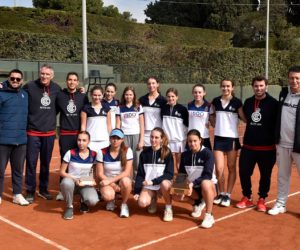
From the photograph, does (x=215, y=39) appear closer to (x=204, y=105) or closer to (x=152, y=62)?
(x=152, y=62)

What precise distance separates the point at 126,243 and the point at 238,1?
54.4 metres

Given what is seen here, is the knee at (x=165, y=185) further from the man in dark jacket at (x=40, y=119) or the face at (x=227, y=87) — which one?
the man in dark jacket at (x=40, y=119)

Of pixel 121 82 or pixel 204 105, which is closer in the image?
pixel 204 105

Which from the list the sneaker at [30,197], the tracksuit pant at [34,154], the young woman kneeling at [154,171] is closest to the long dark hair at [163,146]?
the young woman kneeling at [154,171]

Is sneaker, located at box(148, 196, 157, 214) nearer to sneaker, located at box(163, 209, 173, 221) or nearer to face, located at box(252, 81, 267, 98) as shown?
sneaker, located at box(163, 209, 173, 221)

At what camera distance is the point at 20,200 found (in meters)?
6.56

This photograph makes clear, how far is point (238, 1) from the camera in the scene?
55.5m

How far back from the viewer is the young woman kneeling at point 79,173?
5918mm

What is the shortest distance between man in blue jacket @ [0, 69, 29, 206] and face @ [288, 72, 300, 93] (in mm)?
3705

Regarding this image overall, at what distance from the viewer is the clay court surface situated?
5012mm

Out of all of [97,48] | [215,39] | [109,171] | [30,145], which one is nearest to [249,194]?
[109,171]

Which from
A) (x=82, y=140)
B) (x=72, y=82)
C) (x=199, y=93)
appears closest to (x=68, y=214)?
(x=82, y=140)

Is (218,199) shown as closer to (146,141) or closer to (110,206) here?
(146,141)

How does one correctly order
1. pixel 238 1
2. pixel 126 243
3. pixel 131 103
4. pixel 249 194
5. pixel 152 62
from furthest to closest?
pixel 238 1 → pixel 152 62 → pixel 131 103 → pixel 249 194 → pixel 126 243
